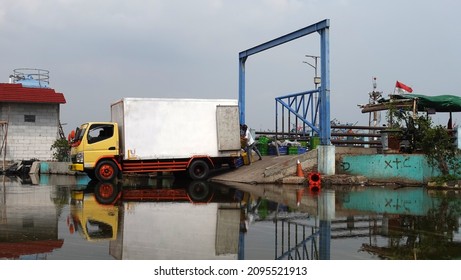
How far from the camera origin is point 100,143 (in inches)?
689

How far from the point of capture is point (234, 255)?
6176 millimetres

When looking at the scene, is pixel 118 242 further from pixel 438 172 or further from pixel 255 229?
pixel 438 172

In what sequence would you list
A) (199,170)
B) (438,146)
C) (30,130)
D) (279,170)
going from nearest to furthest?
(438,146) → (279,170) → (199,170) → (30,130)

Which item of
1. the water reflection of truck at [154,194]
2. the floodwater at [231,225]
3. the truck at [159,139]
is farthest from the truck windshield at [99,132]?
the floodwater at [231,225]

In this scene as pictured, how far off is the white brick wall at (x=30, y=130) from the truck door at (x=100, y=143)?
1240 centimetres

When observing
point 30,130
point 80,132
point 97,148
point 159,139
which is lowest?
point 97,148

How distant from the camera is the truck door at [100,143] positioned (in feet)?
57.0

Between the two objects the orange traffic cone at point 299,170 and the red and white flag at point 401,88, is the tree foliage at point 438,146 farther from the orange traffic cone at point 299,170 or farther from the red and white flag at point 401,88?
the orange traffic cone at point 299,170

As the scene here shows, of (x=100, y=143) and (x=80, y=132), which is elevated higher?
(x=80, y=132)

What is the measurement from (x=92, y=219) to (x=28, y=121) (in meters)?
21.7

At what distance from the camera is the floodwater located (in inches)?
249

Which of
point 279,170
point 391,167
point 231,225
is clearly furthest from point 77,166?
point 391,167

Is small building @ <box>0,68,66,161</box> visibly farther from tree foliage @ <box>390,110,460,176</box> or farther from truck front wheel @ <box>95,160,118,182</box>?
tree foliage @ <box>390,110,460,176</box>

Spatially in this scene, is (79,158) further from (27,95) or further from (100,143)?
(27,95)
